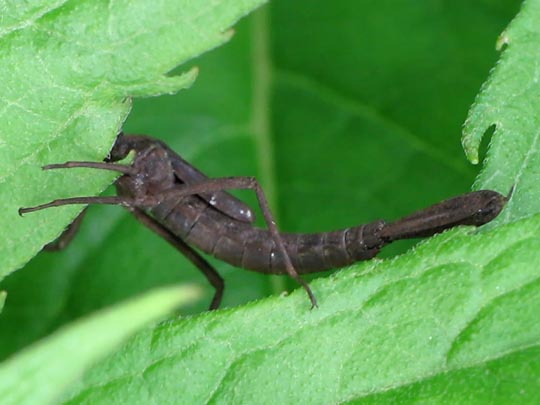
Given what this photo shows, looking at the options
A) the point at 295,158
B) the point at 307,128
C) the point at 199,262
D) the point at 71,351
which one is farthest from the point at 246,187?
the point at 71,351

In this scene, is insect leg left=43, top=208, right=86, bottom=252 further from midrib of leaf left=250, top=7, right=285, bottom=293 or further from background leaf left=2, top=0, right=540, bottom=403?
midrib of leaf left=250, top=7, right=285, bottom=293

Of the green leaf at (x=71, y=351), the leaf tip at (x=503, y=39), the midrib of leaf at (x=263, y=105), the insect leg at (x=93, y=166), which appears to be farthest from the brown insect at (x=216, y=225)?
the green leaf at (x=71, y=351)

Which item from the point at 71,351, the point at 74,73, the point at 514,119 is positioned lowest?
the point at 514,119

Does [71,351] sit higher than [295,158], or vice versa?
[71,351]

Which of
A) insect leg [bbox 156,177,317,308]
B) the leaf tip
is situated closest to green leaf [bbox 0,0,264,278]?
insect leg [bbox 156,177,317,308]

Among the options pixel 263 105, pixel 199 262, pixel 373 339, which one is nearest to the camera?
pixel 373 339

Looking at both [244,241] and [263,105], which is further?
[263,105]

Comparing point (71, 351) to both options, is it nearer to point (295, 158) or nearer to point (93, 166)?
point (93, 166)

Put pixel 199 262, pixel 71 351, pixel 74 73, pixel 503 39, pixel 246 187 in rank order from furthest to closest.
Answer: pixel 199 262, pixel 246 187, pixel 503 39, pixel 74 73, pixel 71 351
